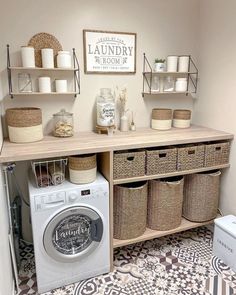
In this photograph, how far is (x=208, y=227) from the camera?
8.46 ft

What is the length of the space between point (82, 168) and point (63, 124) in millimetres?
477

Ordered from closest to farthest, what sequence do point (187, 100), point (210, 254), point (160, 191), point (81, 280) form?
1. point (81, 280)
2. point (160, 191)
3. point (210, 254)
4. point (187, 100)

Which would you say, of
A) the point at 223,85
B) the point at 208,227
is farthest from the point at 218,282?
the point at 223,85

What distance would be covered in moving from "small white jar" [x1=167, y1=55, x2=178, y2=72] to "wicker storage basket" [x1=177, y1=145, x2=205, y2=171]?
0.78 meters

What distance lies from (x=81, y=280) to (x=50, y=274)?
26 cm

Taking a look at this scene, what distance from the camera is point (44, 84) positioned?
199cm

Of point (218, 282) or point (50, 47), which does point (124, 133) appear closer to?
point (50, 47)

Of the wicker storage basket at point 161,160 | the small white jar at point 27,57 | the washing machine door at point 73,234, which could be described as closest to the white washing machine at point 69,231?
the washing machine door at point 73,234

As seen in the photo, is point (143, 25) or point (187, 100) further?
point (187, 100)

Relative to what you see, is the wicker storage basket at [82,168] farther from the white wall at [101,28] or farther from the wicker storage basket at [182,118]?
the wicker storage basket at [182,118]

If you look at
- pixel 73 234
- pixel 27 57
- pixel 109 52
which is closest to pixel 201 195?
pixel 73 234

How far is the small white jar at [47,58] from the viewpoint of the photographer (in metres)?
1.93

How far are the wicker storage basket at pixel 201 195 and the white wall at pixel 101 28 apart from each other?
72 centimetres

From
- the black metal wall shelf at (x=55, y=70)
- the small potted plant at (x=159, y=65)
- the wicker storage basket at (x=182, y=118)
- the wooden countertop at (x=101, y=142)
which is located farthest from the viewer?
the wicker storage basket at (x=182, y=118)
